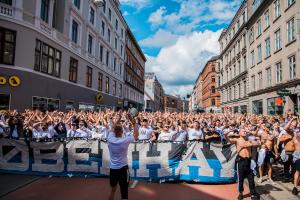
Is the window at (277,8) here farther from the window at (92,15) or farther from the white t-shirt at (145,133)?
the white t-shirt at (145,133)

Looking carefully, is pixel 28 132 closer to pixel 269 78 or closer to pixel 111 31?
pixel 269 78

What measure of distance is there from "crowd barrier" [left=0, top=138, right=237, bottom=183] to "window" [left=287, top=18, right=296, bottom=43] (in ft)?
63.8

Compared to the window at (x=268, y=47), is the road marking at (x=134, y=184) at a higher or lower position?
lower

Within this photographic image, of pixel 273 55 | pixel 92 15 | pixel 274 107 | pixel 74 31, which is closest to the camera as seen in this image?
pixel 74 31

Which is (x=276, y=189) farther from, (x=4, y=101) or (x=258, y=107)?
(x=258, y=107)

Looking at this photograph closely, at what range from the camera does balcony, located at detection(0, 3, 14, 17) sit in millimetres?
15570

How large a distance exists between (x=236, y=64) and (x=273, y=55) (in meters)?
17.7

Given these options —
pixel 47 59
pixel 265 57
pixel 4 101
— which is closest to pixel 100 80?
pixel 47 59

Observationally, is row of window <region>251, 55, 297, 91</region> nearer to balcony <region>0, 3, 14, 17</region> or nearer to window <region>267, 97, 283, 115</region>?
window <region>267, 97, 283, 115</region>

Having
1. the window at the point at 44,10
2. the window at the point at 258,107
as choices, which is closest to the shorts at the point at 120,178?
the window at the point at 44,10

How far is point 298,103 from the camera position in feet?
74.7

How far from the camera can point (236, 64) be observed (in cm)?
4612

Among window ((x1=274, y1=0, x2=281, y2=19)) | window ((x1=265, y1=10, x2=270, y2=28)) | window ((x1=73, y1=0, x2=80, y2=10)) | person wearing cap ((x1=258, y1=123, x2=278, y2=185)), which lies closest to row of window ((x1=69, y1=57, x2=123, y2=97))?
window ((x1=73, y1=0, x2=80, y2=10))

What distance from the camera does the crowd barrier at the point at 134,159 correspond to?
8.51m
